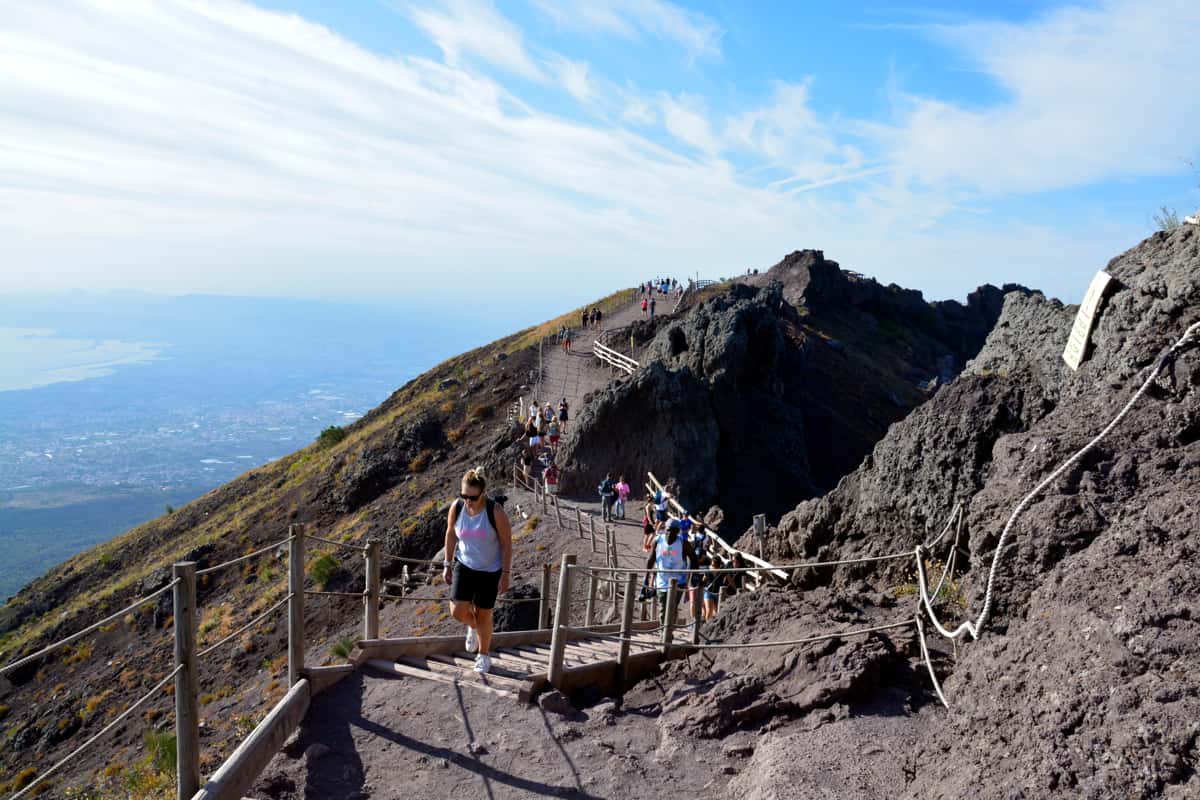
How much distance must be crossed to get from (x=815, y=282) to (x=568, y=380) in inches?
1106

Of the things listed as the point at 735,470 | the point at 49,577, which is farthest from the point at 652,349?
the point at 49,577

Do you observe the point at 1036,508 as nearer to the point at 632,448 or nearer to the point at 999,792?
the point at 999,792

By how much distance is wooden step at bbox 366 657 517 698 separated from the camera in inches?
275

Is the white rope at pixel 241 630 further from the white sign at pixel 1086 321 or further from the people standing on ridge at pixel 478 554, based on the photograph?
the white sign at pixel 1086 321

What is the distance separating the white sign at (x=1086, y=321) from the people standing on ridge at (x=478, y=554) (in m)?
5.52

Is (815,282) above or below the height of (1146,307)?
above

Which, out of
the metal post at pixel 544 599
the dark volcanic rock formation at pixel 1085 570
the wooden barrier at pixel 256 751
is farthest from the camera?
the metal post at pixel 544 599

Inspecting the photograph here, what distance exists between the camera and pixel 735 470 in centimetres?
2542

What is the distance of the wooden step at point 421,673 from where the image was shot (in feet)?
22.9

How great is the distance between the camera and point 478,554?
7.02 metres

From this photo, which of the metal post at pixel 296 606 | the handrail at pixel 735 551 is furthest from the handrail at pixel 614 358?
the metal post at pixel 296 606

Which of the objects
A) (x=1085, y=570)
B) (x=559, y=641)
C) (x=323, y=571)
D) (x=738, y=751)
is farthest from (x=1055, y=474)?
(x=323, y=571)

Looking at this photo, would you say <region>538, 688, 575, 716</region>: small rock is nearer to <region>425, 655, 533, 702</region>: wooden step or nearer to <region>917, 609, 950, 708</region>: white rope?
<region>425, 655, 533, 702</region>: wooden step

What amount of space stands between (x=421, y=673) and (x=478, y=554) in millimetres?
1320
